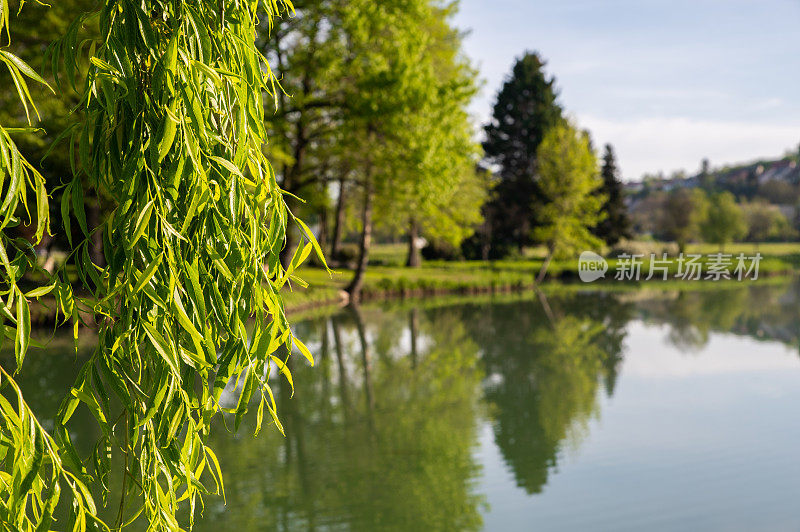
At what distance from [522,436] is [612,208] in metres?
35.3

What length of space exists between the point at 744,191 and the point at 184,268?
72.9 metres

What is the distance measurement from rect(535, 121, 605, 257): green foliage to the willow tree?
3138cm

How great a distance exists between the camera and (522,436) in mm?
8828

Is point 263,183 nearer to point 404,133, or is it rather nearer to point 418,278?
point 404,133

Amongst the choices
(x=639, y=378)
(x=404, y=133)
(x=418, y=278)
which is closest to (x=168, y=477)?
(x=639, y=378)

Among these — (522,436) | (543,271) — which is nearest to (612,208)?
(543,271)

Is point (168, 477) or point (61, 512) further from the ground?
point (168, 477)

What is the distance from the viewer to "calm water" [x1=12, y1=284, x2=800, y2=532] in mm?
6562

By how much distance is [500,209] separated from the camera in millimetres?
41500

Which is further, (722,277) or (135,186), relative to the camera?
(722,277)

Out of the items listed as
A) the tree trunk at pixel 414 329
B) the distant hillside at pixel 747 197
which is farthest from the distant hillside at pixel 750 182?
the tree trunk at pixel 414 329

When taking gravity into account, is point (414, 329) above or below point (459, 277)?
below

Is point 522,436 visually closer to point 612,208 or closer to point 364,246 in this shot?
point 364,246

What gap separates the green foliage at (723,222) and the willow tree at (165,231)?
156ft
